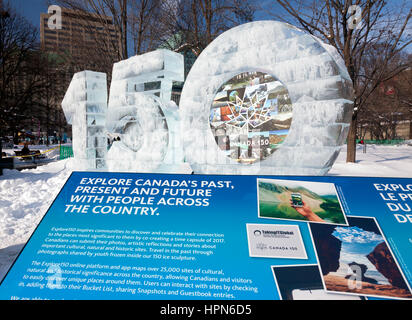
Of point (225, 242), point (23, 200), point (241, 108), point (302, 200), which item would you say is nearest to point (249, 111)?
point (241, 108)

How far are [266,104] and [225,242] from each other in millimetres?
2337

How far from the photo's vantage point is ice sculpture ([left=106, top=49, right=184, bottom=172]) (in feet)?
15.6

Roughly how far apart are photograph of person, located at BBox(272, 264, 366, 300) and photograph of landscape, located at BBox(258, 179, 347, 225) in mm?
405

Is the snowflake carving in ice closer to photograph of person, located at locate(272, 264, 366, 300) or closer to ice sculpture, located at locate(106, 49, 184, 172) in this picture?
ice sculpture, located at locate(106, 49, 184, 172)

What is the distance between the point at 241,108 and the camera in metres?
3.99

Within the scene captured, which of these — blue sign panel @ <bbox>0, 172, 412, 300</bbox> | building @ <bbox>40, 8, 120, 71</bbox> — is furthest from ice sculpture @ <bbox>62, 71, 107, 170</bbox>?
building @ <bbox>40, 8, 120, 71</bbox>

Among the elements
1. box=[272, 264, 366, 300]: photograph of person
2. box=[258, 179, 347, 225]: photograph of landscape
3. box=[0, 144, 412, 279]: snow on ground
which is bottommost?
box=[0, 144, 412, 279]: snow on ground

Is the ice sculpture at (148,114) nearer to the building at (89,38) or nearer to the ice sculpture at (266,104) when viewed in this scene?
the ice sculpture at (266,104)

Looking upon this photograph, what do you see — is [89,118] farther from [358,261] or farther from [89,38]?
[89,38]

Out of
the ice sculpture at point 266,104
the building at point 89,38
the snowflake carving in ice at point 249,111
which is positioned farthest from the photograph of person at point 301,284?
the building at point 89,38

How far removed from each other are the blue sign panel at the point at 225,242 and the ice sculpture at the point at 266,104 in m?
1.29

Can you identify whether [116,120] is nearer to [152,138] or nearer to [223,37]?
[152,138]
